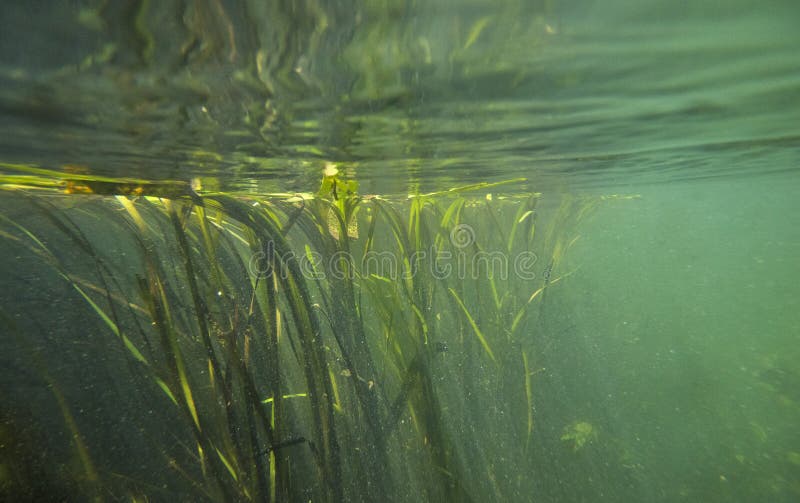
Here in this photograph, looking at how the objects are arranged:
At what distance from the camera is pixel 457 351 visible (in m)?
8.18

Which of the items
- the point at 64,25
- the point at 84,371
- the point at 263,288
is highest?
the point at 64,25

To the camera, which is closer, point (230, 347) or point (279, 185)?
point (230, 347)

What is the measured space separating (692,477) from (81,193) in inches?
636

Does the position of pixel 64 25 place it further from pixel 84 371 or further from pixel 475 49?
pixel 84 371

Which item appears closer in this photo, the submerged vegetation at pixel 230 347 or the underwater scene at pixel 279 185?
the underwater scene at pixel 279 185

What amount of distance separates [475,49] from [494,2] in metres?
0.60

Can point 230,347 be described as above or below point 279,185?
below

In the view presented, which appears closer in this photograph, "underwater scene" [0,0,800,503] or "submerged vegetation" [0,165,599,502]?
"underwater scene" [0,0,800,503]

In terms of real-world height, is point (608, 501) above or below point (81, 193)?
below

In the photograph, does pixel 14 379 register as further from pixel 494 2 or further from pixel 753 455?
pixel 753 455

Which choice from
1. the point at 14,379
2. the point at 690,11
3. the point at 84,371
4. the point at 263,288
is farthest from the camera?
the point at 84,371

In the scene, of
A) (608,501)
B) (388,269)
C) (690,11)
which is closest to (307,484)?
(388,269)

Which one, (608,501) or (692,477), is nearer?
(608,501)

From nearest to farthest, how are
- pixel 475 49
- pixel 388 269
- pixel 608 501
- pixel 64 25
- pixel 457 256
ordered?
1. pixel 64 25
2. pixel 475 49
3. pixel 388 269
4. pixel 457 256
5. pixel 608 501
